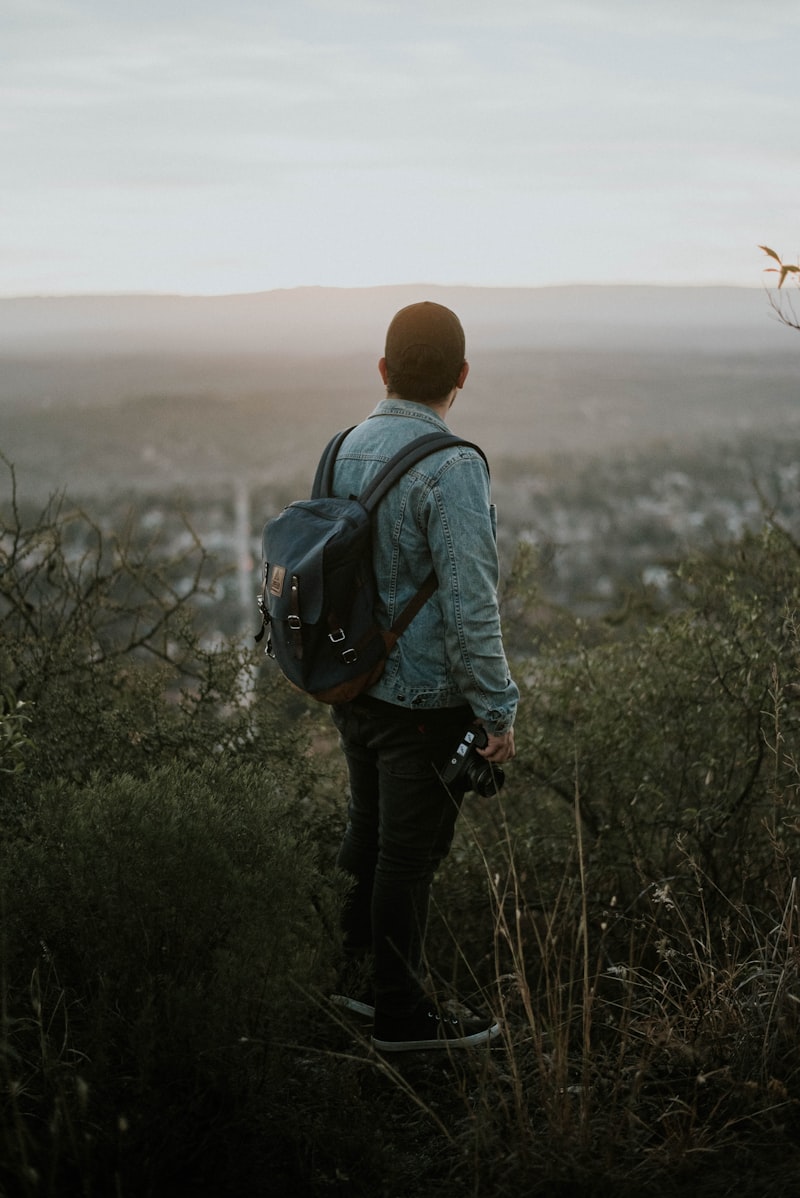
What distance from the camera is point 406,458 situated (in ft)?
9.42

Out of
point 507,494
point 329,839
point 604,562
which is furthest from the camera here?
point 507,494

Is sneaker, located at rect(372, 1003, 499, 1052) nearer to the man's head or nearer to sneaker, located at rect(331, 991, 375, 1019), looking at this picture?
sneaker, located at rect(331, 991, 375, 1019)

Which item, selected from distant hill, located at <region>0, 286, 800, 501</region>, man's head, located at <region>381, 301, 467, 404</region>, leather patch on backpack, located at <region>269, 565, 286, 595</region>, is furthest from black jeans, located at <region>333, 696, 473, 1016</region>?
distant hill, located at <region>0, 286, 800, 501</region>

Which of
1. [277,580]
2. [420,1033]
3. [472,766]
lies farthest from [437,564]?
[420,1033]

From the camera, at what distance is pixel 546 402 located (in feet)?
239

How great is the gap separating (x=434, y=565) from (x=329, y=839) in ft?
5.33

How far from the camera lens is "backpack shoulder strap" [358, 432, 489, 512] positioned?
286 cm

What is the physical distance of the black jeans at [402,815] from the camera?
118 inches

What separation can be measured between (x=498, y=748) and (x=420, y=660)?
328 mm

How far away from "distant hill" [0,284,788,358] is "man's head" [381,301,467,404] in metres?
47.2

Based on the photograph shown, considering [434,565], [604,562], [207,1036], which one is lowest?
[604,562]

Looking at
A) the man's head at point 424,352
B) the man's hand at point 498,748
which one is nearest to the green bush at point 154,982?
the man's hand at point 498,748

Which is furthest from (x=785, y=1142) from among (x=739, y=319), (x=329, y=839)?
(x=739, y=319)

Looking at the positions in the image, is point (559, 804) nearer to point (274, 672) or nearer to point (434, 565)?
point (274, 672)
